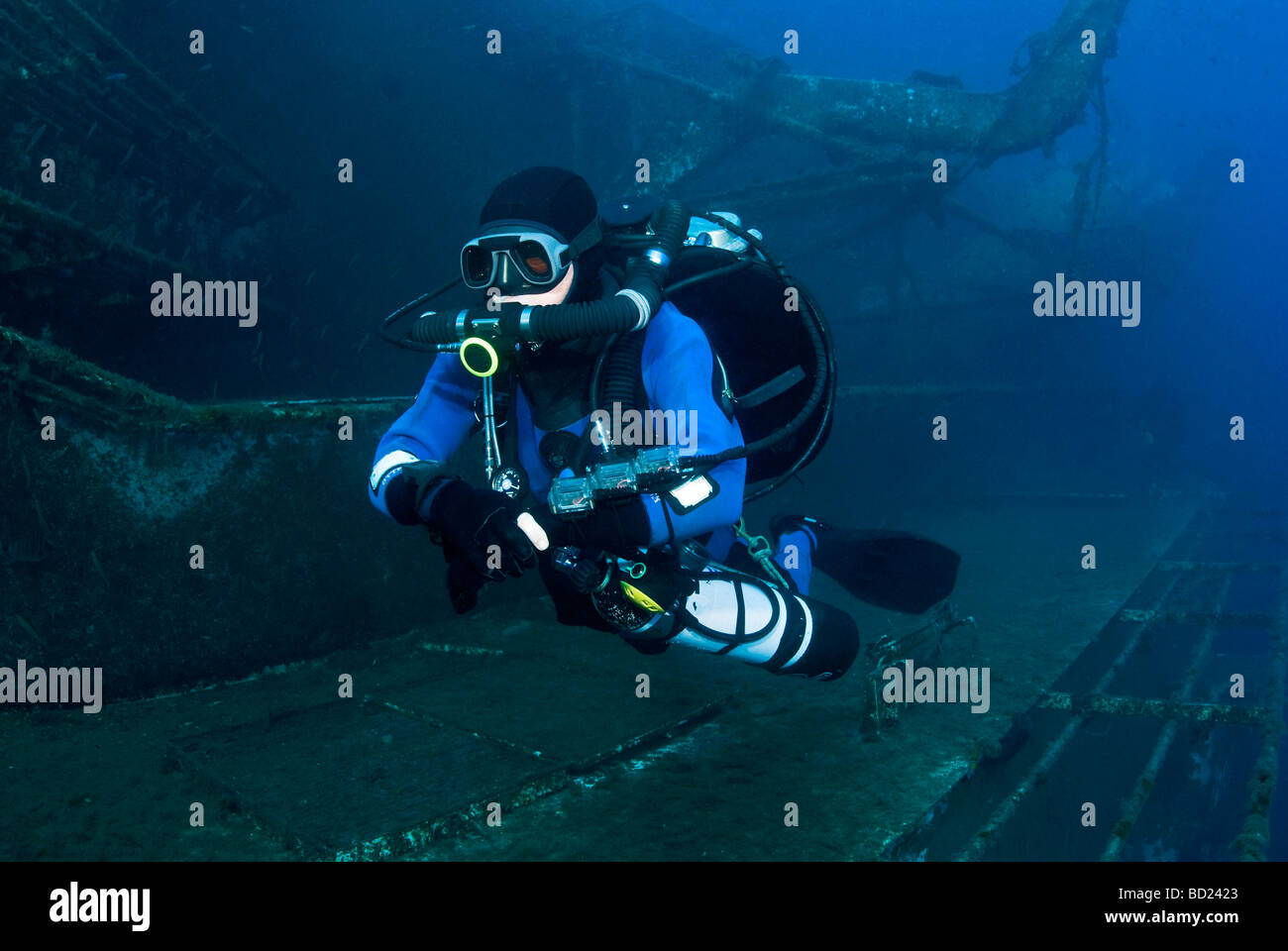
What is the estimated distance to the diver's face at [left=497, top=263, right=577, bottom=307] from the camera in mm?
2705

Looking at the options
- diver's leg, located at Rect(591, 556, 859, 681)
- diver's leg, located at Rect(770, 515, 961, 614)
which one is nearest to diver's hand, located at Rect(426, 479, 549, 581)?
diver's leg, located at Rect(591, 556, 859, 681)

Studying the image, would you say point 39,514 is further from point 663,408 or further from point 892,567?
point 892,567

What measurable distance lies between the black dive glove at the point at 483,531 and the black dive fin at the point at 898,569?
184cm

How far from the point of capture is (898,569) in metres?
3.74

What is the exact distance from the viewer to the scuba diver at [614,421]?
243 cm

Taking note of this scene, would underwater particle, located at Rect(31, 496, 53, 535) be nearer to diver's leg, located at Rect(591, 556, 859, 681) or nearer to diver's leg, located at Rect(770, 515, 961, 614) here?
diver's leg, located at Rect(591, 556, 859, 681)

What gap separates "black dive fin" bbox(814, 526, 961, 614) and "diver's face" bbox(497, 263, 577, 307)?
74.3 inches

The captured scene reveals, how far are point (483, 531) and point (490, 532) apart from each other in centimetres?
2

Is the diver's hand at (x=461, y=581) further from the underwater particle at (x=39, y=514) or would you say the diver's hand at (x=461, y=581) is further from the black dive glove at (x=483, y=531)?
the underwater particle at (x=39, y=514)

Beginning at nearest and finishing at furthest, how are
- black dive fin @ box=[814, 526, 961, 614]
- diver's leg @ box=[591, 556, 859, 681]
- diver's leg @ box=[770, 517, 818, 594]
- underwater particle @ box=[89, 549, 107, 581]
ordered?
diver's leg @ box=[591, 556, 859, 681]
underwater particle @ box=[89, 549, 107, 581]
black dive fin @ box=[814, 526, 961, 614]
diver's leg @ box=[770, 517, 818, 594]

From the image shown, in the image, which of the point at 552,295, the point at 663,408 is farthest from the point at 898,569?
the point at 552,295

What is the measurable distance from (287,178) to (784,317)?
7.00 m

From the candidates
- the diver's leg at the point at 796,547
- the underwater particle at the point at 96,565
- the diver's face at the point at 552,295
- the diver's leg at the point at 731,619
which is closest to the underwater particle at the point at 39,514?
the underwater particle at the point at 96,565
